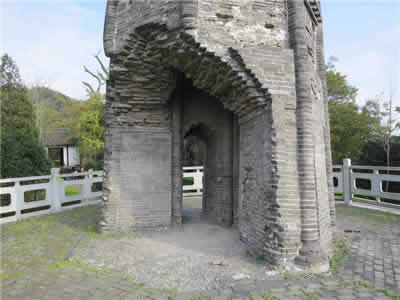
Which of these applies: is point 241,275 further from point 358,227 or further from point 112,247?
point 358,227

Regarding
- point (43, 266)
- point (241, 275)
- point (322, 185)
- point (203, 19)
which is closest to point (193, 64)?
point (203, 19)

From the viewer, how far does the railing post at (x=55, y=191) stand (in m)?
9.16

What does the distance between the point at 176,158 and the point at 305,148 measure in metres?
3.44

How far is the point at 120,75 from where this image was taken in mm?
5820

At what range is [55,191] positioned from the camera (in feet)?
30.3

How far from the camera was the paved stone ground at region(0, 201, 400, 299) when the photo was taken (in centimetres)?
359

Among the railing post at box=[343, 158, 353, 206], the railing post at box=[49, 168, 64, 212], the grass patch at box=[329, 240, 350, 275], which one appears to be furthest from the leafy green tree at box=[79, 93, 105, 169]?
the grass patch at box=[329, 240, 350, 275]

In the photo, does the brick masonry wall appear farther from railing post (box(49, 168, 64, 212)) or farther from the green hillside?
the green hillside

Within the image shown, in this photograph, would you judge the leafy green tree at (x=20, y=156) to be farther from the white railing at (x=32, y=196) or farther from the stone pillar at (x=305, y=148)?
the stone pillar at (x=305, y=148)

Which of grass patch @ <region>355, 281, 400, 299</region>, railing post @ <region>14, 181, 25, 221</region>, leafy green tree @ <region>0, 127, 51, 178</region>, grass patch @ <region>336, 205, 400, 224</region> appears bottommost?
grass patch @ <region>336, 205, 400, 224</region>

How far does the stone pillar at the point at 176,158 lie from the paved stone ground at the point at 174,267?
52 cm

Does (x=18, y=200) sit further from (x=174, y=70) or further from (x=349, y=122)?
(x=349, y=122)

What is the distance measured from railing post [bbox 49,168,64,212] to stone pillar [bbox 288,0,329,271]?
8.23 meters

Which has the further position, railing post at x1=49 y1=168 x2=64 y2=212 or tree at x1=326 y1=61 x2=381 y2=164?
tree at x1=326 y1=61 x2=381 y2=164
